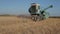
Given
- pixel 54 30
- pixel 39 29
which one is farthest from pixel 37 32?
pixel 54 30

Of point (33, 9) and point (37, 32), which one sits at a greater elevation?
point (33, 9)

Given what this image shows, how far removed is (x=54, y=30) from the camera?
787 cm

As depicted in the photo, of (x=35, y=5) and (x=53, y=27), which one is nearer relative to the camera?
(x=53, y=27)

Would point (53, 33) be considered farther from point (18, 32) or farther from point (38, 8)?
point (38, 8)

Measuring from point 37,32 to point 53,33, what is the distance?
0.69 m

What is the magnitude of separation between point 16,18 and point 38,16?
58.2 inches

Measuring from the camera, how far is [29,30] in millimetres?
7938

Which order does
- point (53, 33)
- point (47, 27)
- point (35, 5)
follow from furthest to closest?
point (35, 5) → point (47, 27) → point (53, 33)

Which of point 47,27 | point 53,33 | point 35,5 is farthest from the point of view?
point 35,5

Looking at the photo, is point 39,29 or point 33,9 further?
point 33,9

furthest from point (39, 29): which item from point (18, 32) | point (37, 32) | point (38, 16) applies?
point (38, 16)

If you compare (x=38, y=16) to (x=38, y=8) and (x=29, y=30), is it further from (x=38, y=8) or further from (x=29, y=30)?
(x=29, y=30)

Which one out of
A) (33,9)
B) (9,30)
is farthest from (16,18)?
(9,30)

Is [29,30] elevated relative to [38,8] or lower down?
lower down
